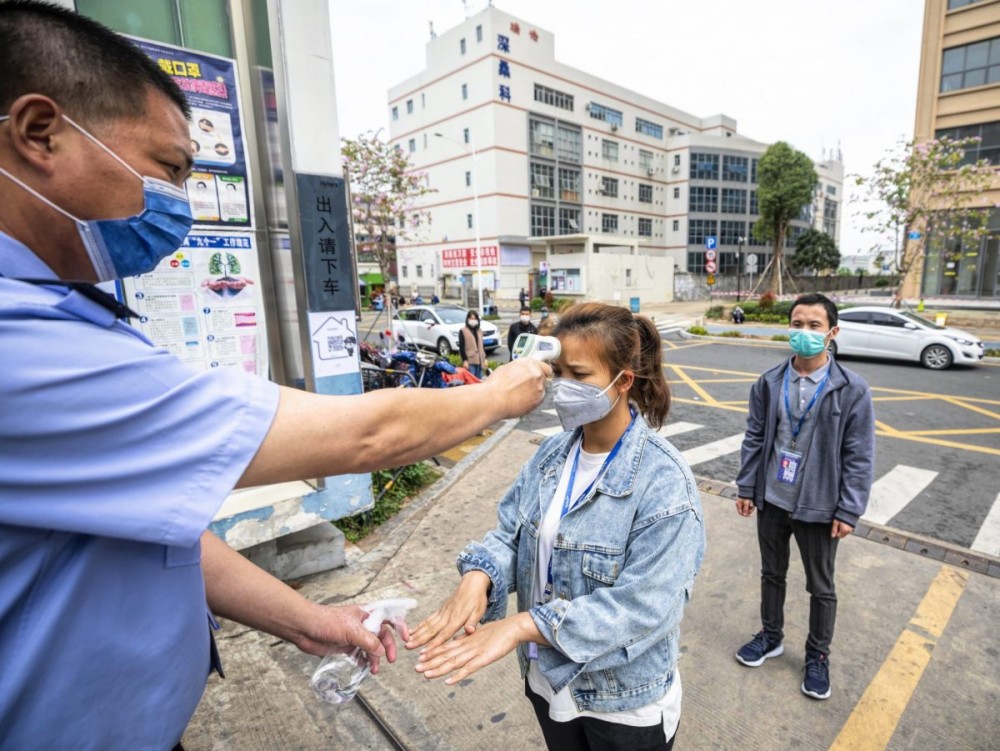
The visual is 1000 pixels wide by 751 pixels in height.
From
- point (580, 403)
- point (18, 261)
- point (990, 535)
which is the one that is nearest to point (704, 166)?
point (990, 535)

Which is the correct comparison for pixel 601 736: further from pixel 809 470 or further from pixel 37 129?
pixel 37 129

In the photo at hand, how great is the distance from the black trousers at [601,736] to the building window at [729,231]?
5788 cm

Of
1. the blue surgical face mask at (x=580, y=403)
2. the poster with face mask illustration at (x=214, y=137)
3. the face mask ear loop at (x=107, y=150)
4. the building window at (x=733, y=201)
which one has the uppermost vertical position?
the building window at (x=733, y=201)

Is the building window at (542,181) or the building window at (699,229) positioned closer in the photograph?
the building window at (542,181)

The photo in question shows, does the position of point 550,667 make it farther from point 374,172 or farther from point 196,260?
point 374,172

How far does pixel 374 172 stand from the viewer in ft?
73.4

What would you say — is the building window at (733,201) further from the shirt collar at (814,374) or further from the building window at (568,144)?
the shirt collar at (814,374)


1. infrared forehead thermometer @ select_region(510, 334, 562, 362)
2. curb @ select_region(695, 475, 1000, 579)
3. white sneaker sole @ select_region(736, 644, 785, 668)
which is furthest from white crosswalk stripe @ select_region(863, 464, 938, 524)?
infrared forehead thermometer @ select_region(510, 334, 562, 362)

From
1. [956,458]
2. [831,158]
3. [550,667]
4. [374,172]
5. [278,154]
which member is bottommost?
[956,458]

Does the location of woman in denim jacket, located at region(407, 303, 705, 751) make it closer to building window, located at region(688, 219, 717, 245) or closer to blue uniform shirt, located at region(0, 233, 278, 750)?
blue uniform shirt, located at region(0, 233, 278, 750)

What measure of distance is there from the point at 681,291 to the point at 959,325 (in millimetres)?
23793

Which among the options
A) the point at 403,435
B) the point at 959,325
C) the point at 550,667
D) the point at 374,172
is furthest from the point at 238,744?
the point at 959,325

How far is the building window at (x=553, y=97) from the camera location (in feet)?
133

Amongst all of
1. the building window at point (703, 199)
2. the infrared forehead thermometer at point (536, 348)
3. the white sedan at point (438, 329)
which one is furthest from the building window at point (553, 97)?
the infrared forehead thermometer at point (536, 348)
